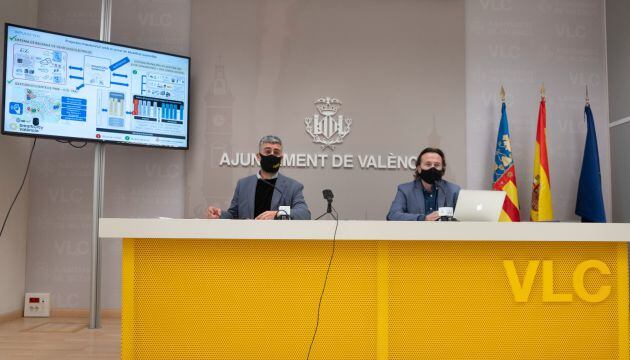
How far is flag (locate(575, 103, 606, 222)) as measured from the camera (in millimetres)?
3846

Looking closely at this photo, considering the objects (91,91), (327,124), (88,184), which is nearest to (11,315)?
(88,184)

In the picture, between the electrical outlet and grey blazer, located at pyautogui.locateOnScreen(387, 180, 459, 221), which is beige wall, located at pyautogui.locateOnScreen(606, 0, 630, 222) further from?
the electrical outlet

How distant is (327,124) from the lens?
402 cm

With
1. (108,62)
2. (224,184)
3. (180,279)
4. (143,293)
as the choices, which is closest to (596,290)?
(180,279)

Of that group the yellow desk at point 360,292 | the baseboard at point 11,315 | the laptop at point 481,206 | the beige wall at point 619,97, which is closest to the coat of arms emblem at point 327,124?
the laptop at point 481,206

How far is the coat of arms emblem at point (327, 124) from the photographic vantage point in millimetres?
4012

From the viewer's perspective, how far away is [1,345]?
9.77 ft

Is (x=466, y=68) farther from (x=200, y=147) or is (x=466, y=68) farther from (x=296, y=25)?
(x=200, y=147)

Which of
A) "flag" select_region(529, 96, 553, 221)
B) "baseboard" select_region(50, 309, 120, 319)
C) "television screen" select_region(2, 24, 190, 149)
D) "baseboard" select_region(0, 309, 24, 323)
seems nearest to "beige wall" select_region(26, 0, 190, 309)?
"baseboard" select_region(50, 309, 120, 319)

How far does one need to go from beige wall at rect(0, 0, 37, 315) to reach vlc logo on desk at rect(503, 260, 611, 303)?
3.54m

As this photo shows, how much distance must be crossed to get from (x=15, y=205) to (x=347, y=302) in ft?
9.79

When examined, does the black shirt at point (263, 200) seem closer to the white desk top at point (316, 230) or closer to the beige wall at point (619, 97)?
the white desk top at point (316, 230)

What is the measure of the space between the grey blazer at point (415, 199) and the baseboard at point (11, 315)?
2991 millimetres

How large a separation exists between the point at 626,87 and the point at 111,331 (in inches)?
177
